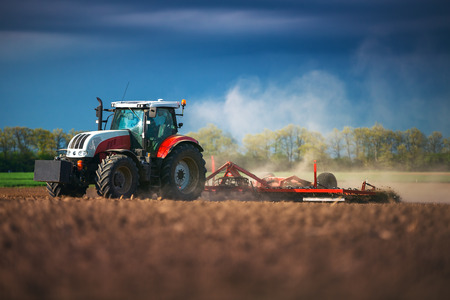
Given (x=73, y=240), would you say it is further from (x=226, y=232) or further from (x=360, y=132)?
(x=360, y=132)

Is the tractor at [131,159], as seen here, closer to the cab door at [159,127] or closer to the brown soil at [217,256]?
the cab door at [159,127]

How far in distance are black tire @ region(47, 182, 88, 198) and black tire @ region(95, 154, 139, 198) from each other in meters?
1.29

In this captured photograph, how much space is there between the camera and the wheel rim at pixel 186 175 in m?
11.5

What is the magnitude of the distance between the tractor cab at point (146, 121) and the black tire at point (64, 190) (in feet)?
4.98

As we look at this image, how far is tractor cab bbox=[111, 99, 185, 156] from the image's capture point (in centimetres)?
1105

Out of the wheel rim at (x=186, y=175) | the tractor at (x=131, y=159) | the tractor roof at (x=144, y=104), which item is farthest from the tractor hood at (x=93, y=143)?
the wheel rim at (x=186, y=175)

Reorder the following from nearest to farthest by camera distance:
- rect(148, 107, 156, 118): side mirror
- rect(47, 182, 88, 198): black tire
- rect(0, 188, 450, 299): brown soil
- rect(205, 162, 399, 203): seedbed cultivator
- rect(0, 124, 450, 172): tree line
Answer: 1. rect(0, 188, 450, 299): brown soil
2. rect(47, 182, 88, 198): black tire
3. rect(148, 107, 156, 118): side mirror
4. rect(205, 162, 399, 203): seedbed cultivator
5. rect(0, 124, 450, 172): tree line

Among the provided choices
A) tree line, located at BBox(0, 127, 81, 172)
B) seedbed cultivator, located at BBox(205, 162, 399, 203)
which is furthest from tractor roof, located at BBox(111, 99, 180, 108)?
tree line, located at BBox(0, 127, 81, 172)

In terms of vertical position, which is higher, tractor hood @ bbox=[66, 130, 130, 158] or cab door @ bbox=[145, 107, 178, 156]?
cab door @ bbox=[145, 107, 178, 156]

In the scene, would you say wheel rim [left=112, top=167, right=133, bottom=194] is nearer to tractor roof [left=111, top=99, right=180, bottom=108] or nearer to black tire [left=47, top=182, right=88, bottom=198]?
black tire [left=47, top=182, right=88, bottom=198]

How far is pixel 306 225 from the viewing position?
572 centimetres

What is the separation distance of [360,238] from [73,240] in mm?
2920

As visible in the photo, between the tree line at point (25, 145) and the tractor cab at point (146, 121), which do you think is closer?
the tractor cab at point (146, 121)

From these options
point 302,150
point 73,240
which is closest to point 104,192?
point 73,240
